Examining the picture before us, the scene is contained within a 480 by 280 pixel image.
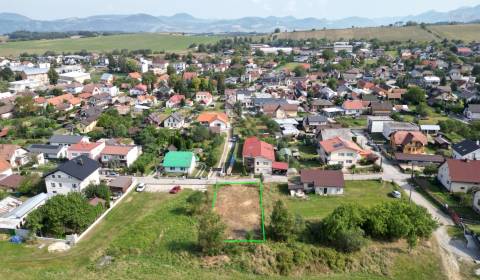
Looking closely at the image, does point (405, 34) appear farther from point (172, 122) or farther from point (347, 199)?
point (347, 199)

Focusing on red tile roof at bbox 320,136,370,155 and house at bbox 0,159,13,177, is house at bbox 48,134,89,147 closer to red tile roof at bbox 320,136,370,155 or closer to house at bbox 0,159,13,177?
house at bbox 0,159,13,177

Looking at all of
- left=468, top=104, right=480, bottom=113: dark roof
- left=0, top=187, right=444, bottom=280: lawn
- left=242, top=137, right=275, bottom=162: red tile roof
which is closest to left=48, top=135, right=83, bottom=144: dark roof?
left=0, top=187, right=444, bottom=280: lawn

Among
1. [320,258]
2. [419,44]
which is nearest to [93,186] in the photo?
[320,258]

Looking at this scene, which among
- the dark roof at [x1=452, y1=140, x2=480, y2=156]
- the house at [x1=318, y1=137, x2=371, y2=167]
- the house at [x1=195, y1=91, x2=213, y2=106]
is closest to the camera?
the dark roof at [x1=452, y1=140, x2=480, y2=156]

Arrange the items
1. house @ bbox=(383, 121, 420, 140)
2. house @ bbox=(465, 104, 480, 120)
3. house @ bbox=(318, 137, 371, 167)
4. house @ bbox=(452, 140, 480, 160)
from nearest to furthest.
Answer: house @ bbox=(452, 140, 480, 160), house @ bbox=(318, 137, 371, 167), house @ bbox=(383, 121, 420, 140), house @ bbox=(465, 104, 480, 120)

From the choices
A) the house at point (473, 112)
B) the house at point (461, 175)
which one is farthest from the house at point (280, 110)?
the house at point (461, 175)

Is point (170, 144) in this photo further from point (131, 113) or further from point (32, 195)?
point (131, 113)
